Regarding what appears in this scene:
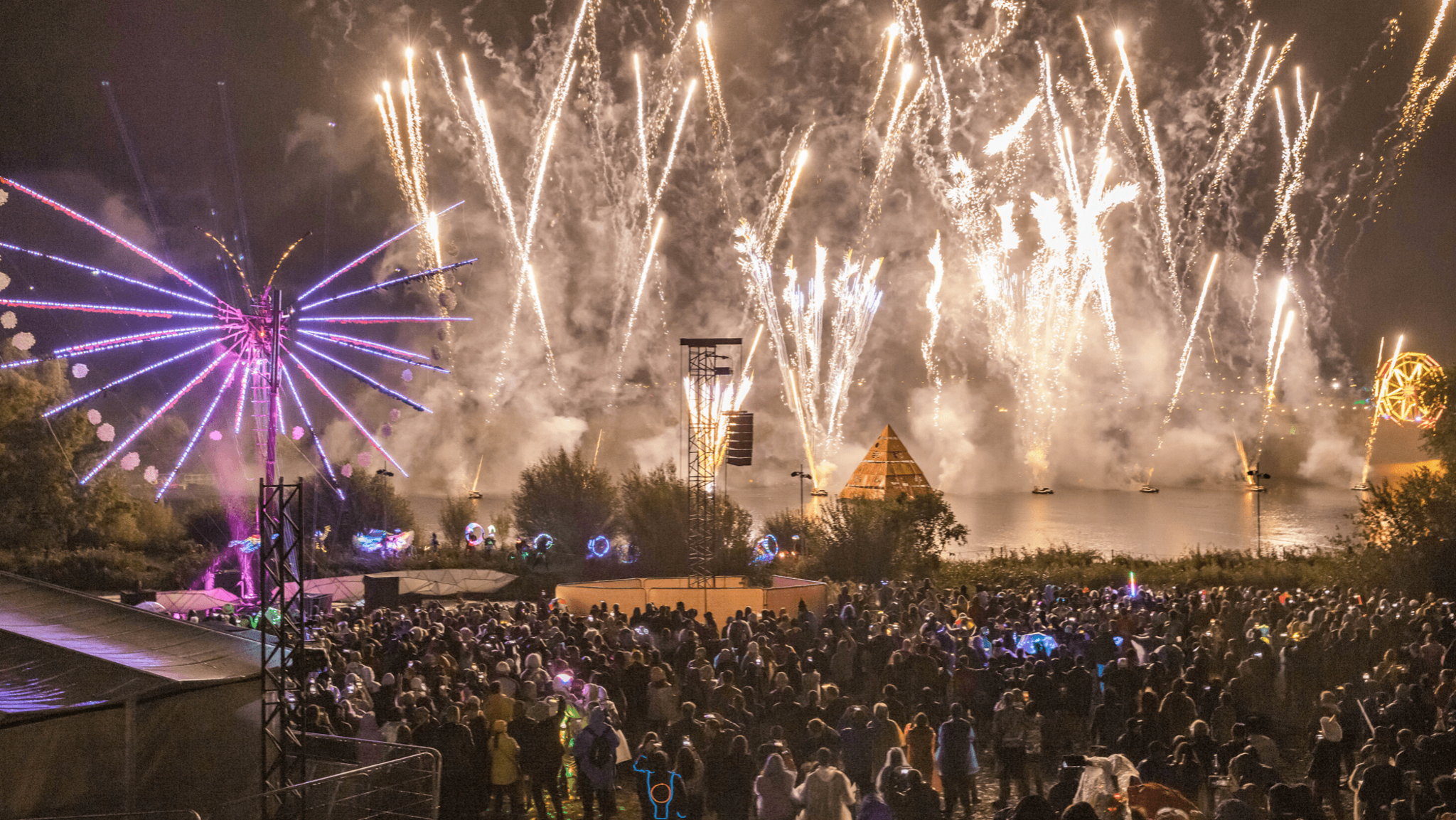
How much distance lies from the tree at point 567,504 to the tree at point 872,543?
30.3ft

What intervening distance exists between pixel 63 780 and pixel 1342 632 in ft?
51.6

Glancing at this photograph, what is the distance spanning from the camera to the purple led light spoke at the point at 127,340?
2638 centimetres

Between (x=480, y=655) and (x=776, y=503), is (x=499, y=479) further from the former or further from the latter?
(x=480, y=655)

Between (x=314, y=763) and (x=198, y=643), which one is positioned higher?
(x=198, y=643)

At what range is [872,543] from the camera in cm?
3622

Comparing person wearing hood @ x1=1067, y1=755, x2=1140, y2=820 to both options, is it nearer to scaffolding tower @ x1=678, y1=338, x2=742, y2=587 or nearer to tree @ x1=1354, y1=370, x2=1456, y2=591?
scaffolding tower @ x1=678, y1=338, x2=742, y2=587

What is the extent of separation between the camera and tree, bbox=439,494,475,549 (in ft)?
154

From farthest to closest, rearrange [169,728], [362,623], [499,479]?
[499,479] < [362,623] < [169,728]

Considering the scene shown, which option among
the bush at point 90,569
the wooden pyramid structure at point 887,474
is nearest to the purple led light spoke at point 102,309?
the bush at point 90,569

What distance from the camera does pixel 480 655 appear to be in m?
14.3

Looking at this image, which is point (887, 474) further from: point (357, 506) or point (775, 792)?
point (775, 792)

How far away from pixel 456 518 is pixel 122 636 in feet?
122

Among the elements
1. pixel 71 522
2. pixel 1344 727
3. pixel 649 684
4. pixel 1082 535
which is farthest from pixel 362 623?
pixel 1082 535

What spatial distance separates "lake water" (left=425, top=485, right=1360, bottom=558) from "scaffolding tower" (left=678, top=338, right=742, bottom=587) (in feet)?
83.5
